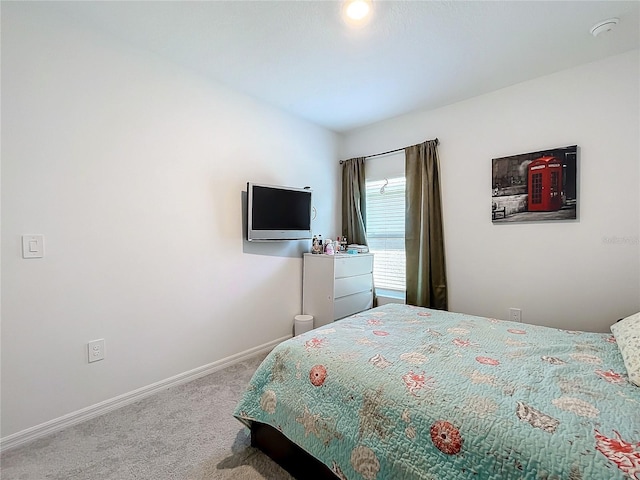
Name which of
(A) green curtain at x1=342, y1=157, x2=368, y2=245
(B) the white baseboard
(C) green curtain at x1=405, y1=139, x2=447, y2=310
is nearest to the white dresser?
(A) green curtain at x1=342, y1=157, x2=368, y2=245

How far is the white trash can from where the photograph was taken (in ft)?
9.95

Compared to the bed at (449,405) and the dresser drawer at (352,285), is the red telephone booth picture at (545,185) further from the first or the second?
the dresser drawer at (352,285)

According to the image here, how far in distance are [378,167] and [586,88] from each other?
186 cm

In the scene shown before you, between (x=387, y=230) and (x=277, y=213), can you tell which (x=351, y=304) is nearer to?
(x=387, y=230)

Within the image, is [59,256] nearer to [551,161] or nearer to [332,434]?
[332,434]

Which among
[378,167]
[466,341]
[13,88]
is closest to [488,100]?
[378,167]

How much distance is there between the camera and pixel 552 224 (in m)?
2.41

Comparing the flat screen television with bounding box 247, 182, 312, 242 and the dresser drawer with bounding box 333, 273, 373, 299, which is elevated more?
the flat screen television with bounding box 247, 182, 312, 242

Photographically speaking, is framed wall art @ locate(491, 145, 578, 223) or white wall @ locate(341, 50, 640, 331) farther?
framed wall art @ locate(491, 145, 578, 223)

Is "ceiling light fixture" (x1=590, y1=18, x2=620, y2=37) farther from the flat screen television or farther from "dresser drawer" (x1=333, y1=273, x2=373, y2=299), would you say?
"dresser drawer" (x1=333, y1=273, x2=373, y2=299)

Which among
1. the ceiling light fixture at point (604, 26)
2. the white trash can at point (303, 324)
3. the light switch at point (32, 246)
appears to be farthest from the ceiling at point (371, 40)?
the white trash can at point (303, 324)

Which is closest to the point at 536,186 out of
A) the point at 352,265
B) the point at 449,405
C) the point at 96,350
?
the point at 352,265

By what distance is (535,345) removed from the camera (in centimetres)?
148

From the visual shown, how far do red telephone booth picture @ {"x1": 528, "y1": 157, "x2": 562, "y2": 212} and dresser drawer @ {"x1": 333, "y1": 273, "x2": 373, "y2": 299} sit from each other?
168 centimetres
